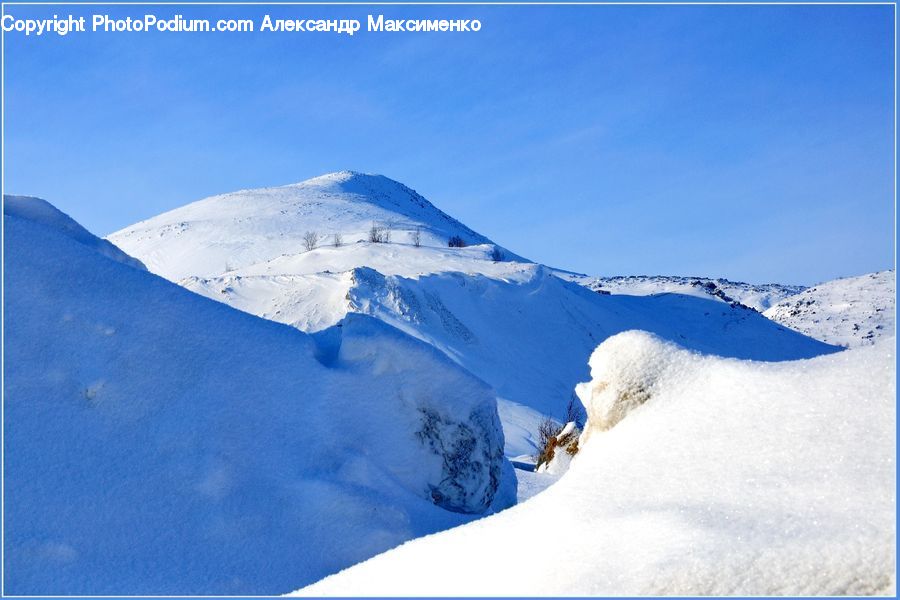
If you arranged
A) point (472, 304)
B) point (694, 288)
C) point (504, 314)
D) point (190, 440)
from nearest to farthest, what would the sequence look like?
point (190, 440) → point (472, 304) → point (504, 314) → point (694, 288)

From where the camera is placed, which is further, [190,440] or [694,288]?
[694,288]

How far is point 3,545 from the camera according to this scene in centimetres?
510

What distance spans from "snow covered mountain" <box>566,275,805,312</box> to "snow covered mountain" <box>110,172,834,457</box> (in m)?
1.74

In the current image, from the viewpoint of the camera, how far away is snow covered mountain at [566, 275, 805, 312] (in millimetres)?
45062

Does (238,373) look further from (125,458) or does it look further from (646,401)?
(646,401)

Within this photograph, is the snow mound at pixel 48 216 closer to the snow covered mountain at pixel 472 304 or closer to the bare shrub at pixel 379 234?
the snow covered mountain at pixel 472 304

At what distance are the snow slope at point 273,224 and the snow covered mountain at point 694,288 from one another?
1061 cm

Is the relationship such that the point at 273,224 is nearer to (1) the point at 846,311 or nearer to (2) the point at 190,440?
(1) the point at 846,311

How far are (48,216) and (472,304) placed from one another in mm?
23229

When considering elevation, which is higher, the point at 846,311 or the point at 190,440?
the point at 846,311

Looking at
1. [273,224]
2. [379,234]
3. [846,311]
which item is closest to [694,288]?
[846,311]

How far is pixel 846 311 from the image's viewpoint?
48.0m

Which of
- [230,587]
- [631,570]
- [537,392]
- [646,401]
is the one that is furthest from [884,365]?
[537,392]

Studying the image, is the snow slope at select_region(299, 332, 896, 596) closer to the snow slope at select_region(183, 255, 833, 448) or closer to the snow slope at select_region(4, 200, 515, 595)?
the snow slope at select_region(4, 200, 515, 595)
